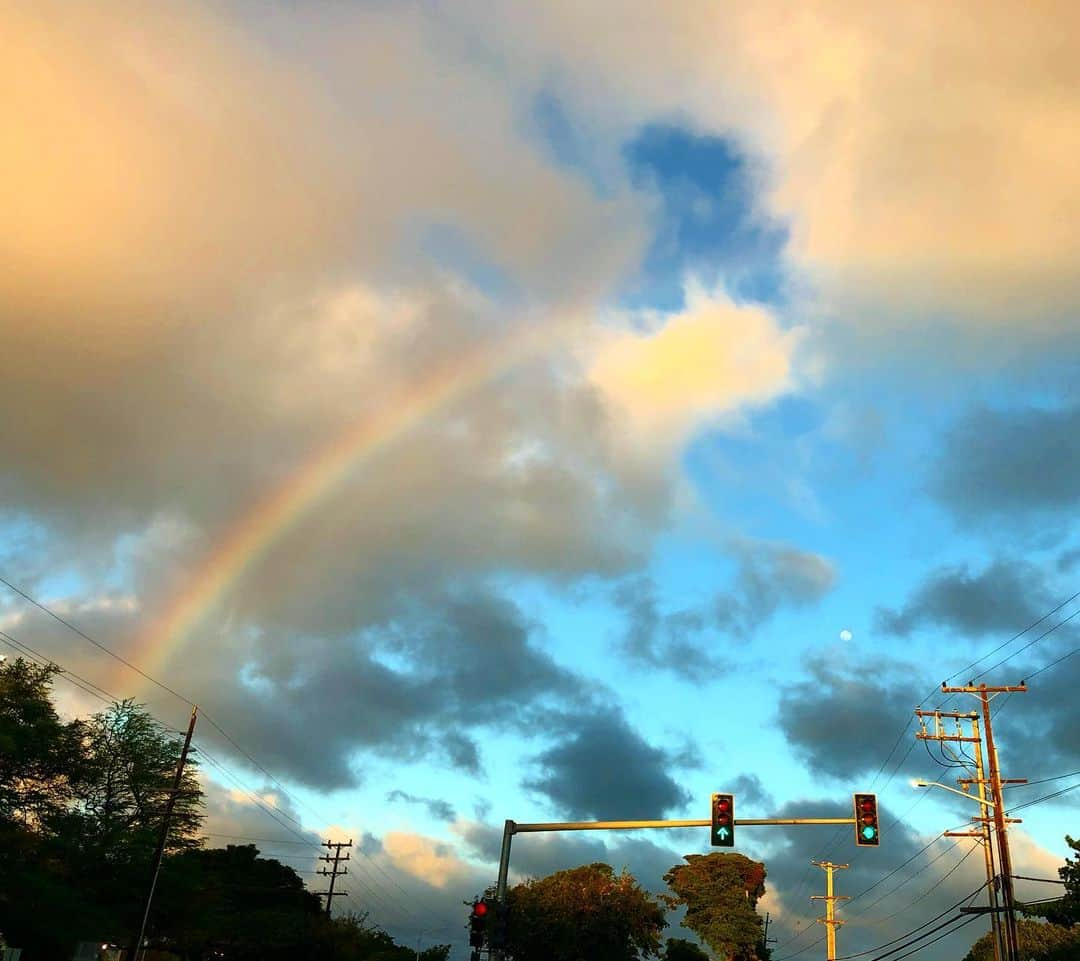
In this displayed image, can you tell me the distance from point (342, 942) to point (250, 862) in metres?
27.7

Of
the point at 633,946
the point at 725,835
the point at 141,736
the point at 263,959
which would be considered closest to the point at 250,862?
the point at 263,959

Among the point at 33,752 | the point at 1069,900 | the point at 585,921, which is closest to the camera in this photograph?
the point at 1069,900

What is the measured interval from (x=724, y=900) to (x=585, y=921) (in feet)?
67.9

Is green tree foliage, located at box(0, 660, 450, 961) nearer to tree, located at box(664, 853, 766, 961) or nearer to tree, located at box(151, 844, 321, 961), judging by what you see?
tree, located at box(151, 844, 321, 961)

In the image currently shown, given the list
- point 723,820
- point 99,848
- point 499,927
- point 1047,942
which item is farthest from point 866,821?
point 99,848

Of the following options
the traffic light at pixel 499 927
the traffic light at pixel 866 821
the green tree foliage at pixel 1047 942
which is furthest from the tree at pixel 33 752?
the green tree foliage at pixel 1047 942

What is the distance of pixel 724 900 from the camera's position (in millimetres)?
92688

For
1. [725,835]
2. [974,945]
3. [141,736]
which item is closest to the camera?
[725,835]

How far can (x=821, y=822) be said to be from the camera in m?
28.0

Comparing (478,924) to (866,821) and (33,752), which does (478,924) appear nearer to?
(866,821)

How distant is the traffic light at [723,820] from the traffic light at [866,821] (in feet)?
11.7

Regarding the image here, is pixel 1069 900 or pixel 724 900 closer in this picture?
pixel 1069 900

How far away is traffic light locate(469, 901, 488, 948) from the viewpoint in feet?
88.2

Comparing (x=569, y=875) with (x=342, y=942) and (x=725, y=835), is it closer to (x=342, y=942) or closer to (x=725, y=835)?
(x=342, y=942)
